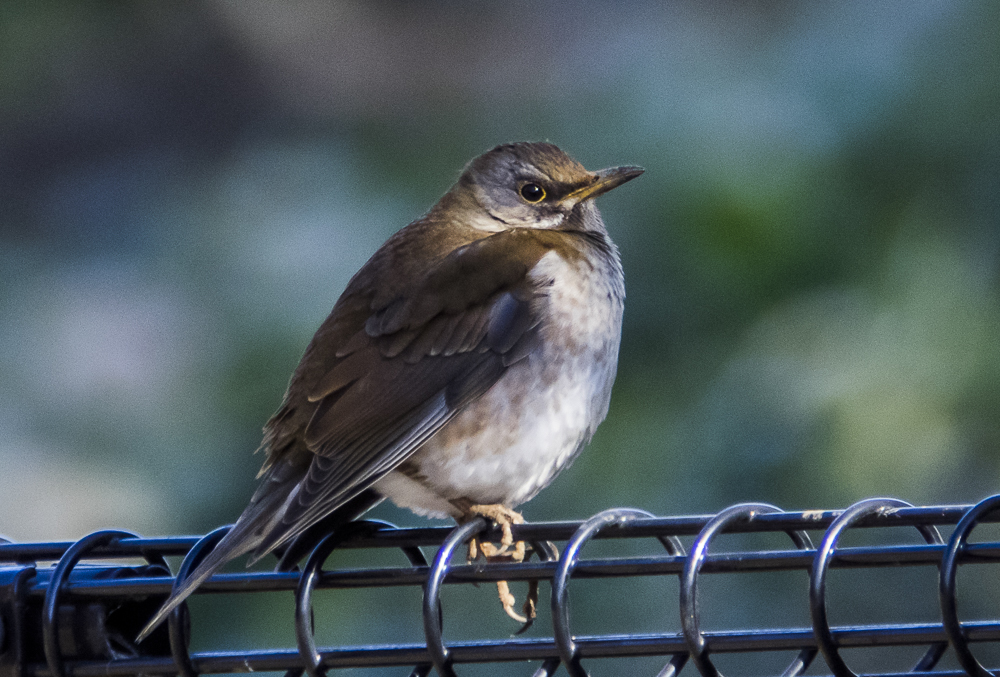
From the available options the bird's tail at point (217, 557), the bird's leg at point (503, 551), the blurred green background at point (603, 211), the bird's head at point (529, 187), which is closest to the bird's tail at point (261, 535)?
the bird's tail at point (217, 557)

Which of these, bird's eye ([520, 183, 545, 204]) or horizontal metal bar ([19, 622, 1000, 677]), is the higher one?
bird's eye ([520, 183, 545, 204])

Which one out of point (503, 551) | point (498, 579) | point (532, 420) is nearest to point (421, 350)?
point (532, 420)

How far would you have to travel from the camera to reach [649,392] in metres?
4.09

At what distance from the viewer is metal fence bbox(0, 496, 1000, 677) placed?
1.65 metres

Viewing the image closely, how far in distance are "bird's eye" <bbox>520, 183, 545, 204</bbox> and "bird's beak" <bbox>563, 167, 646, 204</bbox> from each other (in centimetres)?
7

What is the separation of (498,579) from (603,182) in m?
1.86

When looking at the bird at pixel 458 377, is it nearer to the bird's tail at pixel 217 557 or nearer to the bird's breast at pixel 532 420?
the bird's breast at pixel 532 420

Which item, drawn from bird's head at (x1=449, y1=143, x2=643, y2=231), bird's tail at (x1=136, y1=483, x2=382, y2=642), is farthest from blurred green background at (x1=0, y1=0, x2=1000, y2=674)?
bird's tail at (x1=136, y1=483, x2=382, y2=642)

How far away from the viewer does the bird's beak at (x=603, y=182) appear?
3531mm

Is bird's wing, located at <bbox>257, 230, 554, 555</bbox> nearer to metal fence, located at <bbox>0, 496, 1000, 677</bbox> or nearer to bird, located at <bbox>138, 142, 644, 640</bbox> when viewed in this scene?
bird, located at <bbox>138, 142, 644, 640</bbox>

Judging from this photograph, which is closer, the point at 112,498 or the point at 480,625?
the point at 480,625

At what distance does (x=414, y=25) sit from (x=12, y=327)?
1957mm

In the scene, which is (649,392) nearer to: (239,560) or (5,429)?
(239,560)

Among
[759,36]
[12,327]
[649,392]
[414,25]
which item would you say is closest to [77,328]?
[12,327]
